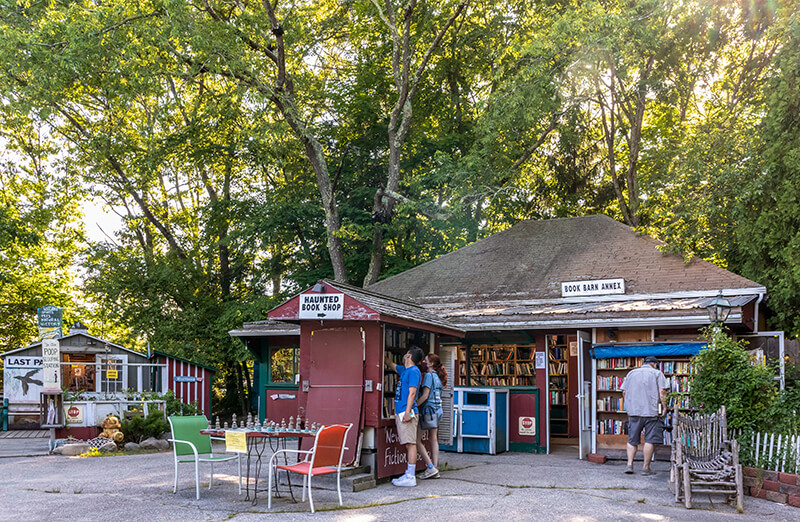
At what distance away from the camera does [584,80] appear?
2219 cm

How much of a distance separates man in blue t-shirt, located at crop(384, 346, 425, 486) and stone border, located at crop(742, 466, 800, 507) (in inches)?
165

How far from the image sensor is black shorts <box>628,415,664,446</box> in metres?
11.1

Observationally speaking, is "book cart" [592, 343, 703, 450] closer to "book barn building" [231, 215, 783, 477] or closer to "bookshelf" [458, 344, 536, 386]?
"book barn building" [231, 215, 783, 477]

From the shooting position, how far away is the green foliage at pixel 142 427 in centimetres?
1521

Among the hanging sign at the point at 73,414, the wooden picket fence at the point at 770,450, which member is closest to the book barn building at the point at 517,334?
the wooden picket fence at the point at 770,450

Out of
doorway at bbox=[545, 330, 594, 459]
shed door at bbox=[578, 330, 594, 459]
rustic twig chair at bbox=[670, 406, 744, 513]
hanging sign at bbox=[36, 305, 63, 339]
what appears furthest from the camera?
doorway at bbox=[545, 330, 594, 459]

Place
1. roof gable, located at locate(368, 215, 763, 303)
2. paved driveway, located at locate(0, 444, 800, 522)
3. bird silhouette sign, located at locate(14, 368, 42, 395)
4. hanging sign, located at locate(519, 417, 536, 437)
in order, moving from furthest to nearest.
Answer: bird silhouette sign, located at locate(14, 368, 42, 395)
roof gable, located at locate(368, 215, 763, 303)
hanging sign, located at locate(519, 417, 536, 437)
paved driveway, located at locate(0, 444, 800, 522)

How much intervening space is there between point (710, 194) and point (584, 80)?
243 inches

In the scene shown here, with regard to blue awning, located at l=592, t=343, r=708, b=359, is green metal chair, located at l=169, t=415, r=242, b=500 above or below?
below

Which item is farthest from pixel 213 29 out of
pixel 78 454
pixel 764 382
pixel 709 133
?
pixel 764 382

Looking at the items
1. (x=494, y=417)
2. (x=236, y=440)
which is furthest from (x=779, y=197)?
(x=236, y=440)

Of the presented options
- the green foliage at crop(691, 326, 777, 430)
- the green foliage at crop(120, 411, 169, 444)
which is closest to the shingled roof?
the green foliage at crop(691, 326, 777, 430)

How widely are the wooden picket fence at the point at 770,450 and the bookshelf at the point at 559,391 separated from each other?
24.7 ft

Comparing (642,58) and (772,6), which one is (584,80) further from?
(772,6)
